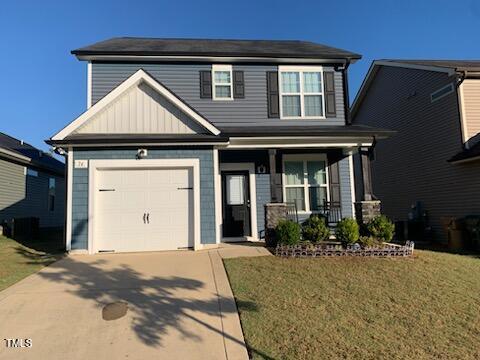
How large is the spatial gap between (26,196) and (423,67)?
16.7 m

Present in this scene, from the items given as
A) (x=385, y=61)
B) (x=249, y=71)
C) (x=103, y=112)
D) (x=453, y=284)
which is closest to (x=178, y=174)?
(x=103, y=112)

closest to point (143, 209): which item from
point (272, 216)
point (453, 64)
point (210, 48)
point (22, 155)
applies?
point (272, 216)

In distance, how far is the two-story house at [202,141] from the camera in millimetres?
9023

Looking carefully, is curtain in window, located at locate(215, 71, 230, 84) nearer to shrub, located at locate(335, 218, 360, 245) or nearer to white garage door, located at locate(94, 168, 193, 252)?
white garage door, located at locate(94, 168, 193, 252)

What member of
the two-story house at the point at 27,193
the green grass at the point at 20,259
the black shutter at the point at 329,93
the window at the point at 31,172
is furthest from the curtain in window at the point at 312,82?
the window at the point at 31,172

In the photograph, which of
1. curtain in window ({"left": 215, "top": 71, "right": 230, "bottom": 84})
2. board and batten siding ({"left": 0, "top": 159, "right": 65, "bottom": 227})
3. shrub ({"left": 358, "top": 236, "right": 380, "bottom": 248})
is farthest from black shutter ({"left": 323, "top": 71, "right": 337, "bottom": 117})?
board and batten siding ({"left": 0, "top": 159, "right": 65, "bottom": 227})

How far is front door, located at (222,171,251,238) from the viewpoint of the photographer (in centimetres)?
1111

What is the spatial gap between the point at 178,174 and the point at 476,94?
933 cm

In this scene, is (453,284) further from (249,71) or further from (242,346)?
(249,71)

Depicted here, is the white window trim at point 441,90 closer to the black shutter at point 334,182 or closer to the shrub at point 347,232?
the black shutter at point 334,182

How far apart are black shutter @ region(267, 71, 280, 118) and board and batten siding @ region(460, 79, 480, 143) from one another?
560cm

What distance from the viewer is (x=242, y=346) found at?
411 centimetres

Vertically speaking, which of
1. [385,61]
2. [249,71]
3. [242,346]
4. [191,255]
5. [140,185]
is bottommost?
[242,346]

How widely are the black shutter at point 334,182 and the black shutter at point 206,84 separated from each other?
4.44 meters
